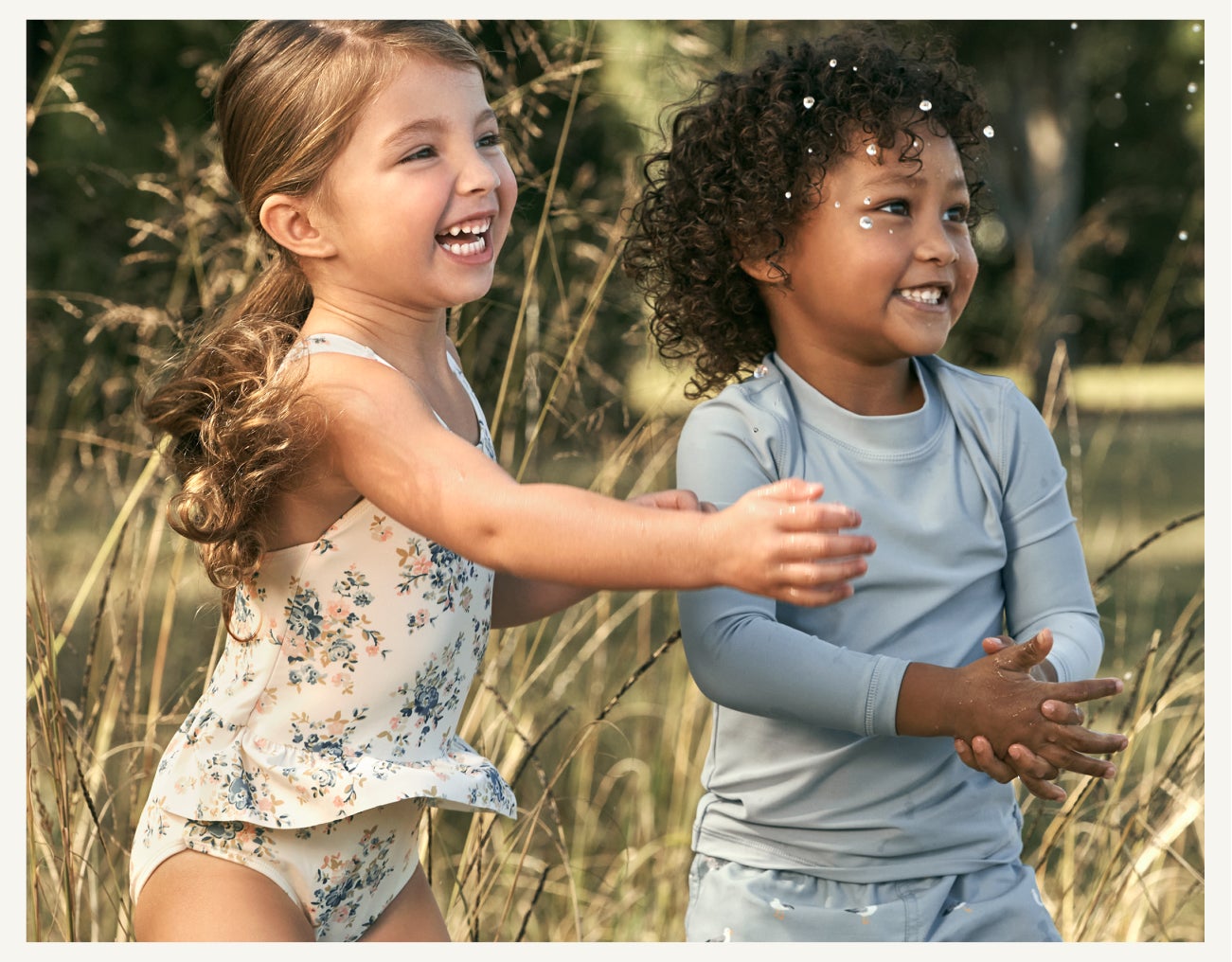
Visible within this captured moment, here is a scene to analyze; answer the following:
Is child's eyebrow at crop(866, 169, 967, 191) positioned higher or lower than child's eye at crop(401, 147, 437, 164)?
higher

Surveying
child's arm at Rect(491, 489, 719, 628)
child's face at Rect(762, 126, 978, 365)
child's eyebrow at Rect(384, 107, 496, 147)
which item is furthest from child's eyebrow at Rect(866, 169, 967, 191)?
child's arm at Rect(491, 489, 719, 628)

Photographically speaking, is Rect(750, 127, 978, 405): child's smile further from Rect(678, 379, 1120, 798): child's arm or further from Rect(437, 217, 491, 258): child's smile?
Rect(437, 217, 491, 258): child's smile

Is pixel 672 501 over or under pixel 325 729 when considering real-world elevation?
over

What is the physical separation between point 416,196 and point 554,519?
20.2 inches

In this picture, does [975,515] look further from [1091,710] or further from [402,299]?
[1091,710]

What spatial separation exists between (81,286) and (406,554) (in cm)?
581

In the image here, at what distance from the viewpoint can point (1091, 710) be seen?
2949 mm

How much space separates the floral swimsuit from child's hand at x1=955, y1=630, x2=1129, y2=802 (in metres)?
0.64

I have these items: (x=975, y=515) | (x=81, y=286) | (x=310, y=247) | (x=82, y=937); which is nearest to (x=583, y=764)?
(x=82, y=937)

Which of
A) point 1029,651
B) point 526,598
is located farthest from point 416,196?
point 1029,651

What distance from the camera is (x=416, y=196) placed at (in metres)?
1.74

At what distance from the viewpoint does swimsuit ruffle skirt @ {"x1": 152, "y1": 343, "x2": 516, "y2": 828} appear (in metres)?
1.72

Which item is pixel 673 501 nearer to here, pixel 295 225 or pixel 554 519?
pixel 554 519

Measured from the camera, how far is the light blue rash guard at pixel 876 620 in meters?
1.84
